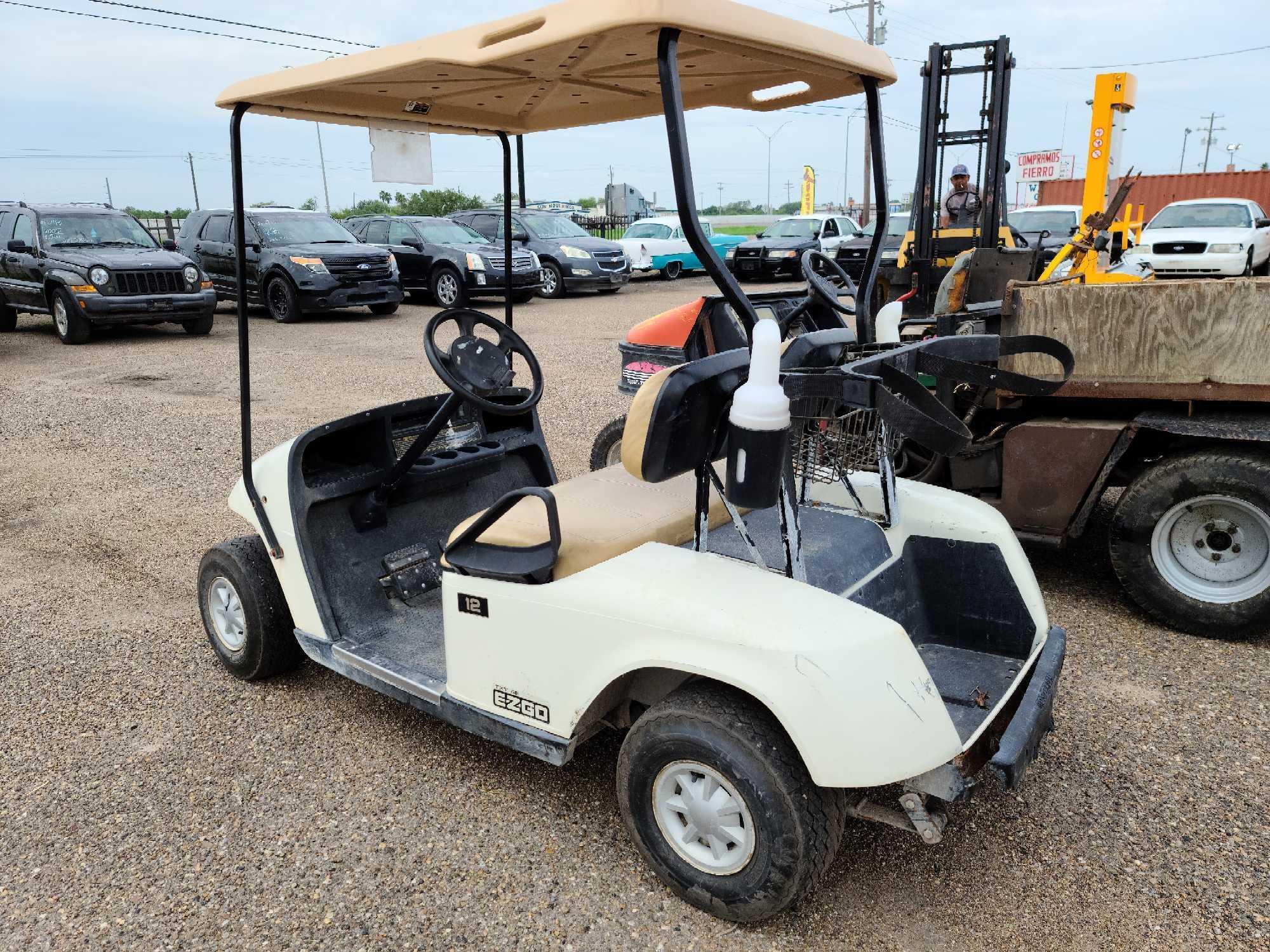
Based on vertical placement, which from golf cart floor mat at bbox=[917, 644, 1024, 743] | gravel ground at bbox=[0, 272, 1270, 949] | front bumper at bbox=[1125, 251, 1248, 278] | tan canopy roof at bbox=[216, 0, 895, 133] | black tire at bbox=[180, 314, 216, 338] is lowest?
gravel ground at bbox=[0, 272, 1270, 949]

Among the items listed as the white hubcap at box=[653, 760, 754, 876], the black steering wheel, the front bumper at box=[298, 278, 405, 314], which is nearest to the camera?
the white hubcap at box=[653, 760, 754, 876]

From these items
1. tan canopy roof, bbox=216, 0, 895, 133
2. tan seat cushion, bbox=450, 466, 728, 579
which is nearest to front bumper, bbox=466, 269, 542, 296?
tan canopy roof, bbox=216, 0, 895, 133

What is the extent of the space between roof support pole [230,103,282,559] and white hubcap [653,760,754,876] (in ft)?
5.46

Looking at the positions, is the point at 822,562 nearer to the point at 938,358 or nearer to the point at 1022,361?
the point at 938,358

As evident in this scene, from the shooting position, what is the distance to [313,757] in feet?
10.00

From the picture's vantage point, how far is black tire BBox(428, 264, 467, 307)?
15062 mm

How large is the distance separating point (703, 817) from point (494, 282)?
43.8 feet

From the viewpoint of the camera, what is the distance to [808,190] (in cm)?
3412

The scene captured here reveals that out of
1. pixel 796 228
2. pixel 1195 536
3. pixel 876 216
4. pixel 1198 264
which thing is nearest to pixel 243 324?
pixel 876 216

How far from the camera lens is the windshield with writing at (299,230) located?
1378 cm

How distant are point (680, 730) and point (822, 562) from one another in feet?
2.30

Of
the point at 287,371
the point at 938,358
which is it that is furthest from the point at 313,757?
the point at 287,371

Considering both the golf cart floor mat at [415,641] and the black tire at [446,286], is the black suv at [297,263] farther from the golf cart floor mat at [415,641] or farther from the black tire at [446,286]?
the golf cart floor mat at [415,641]

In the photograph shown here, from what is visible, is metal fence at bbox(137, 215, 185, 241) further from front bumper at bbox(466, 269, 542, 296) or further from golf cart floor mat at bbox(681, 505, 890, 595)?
golf cart floor mat at bbox(681, 505, 890, 595)
